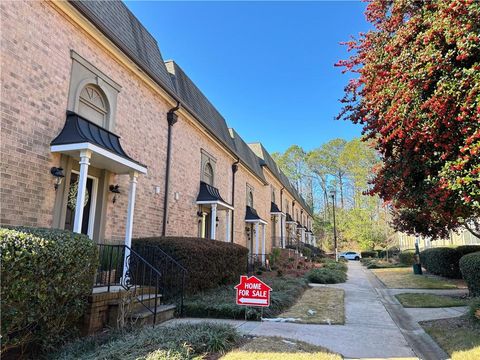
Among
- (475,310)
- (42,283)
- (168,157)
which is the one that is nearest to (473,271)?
(475,310)

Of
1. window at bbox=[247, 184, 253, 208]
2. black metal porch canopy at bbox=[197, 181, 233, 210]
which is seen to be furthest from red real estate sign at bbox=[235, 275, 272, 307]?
window at bbox=[247, 184, 253, 208]

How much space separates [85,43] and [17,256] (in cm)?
574

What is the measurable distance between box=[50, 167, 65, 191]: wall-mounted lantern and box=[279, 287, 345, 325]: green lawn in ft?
18.8

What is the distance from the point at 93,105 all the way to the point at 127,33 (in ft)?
9.54

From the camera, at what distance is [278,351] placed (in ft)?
16.4

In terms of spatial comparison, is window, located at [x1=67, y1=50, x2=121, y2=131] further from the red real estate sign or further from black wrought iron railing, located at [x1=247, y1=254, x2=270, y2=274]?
black wrought iron railing, located at [x1=247, y1=254, x2=270, y2=274]

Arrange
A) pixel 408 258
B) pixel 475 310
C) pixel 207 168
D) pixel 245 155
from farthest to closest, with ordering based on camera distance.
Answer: pixel 408 258 < pixel 245 155 < pixel 207 168 < pixel 475 310

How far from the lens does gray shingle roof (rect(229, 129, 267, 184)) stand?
2067cm

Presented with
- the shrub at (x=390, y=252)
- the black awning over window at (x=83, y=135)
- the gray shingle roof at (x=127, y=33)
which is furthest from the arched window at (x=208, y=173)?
the shrub at (x=390, y=252)

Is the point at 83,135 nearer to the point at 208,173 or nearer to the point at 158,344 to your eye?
the point at 158,344

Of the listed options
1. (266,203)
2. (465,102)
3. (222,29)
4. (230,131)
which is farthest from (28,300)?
(266,203)

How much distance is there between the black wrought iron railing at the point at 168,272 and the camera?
8242mm

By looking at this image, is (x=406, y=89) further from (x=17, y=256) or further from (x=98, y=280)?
(x=98, y=280)

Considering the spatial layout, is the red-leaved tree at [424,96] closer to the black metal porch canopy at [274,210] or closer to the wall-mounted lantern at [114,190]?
the wall-mounted lantern at [114,190]
